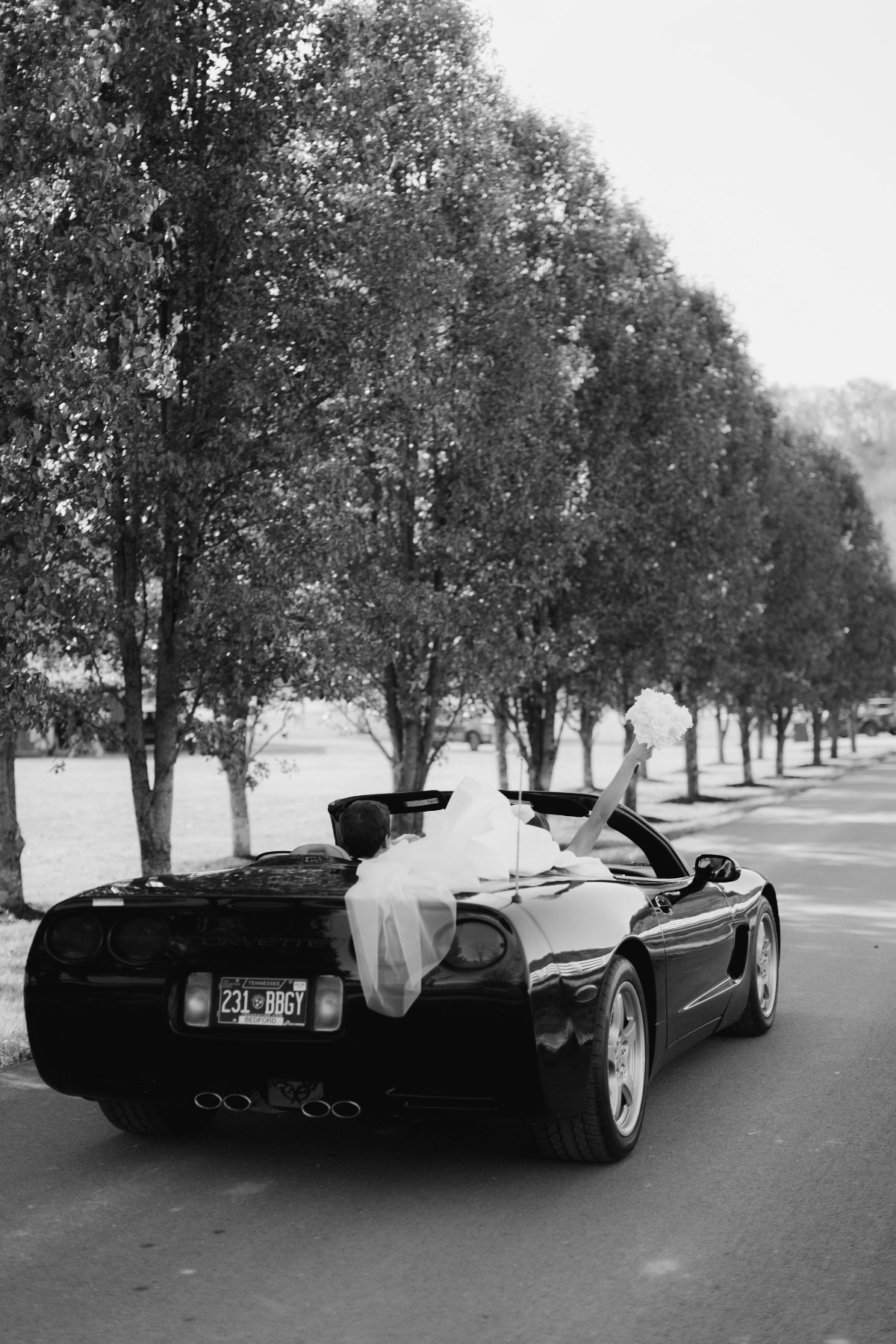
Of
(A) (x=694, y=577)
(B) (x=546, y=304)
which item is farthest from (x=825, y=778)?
(B) (x=546, y=304)

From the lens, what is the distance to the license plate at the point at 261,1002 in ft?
15.9

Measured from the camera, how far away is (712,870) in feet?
21.9

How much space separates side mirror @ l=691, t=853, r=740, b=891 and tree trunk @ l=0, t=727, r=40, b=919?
778 cm

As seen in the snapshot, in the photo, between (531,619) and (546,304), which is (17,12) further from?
(531,619)

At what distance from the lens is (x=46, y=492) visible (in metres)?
8.37

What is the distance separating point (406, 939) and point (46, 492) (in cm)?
455

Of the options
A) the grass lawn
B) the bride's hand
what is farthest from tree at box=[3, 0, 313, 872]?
the bride's hand

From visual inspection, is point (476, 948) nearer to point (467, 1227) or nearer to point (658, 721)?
point (467, 1227)

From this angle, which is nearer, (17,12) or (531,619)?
(17,12)

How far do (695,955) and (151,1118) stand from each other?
87.8 inches

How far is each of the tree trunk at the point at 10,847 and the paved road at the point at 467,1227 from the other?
6.59m

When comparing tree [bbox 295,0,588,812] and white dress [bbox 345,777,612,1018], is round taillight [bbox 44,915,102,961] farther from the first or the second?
tree [bbox 295,0,588,812]

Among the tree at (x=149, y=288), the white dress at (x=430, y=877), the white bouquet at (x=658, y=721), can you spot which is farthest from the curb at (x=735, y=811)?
the white dress at (x=430, y=877)

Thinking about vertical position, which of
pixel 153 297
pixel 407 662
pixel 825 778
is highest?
pixel 153 297
